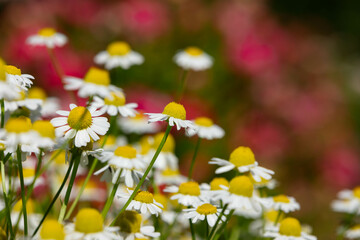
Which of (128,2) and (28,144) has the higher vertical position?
(128,2)

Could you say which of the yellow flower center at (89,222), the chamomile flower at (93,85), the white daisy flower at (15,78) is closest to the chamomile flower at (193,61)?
the chamomile flower at (93,85)

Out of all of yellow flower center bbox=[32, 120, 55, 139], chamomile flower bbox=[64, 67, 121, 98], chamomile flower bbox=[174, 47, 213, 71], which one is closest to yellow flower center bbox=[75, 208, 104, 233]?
yellow flower center bbox=[32, 120, 55, 139]

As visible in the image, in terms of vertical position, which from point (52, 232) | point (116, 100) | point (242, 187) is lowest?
point (52, 232)

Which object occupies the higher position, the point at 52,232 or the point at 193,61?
the point at 193,61

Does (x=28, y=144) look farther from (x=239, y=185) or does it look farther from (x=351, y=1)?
(x=351, y=1)

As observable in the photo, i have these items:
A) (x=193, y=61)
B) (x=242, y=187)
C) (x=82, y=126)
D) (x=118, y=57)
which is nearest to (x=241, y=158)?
(x=242, y=187)

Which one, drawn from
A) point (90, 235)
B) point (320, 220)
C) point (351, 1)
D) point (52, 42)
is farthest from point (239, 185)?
point (351, 1)

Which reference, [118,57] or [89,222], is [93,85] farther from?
[89,222]
